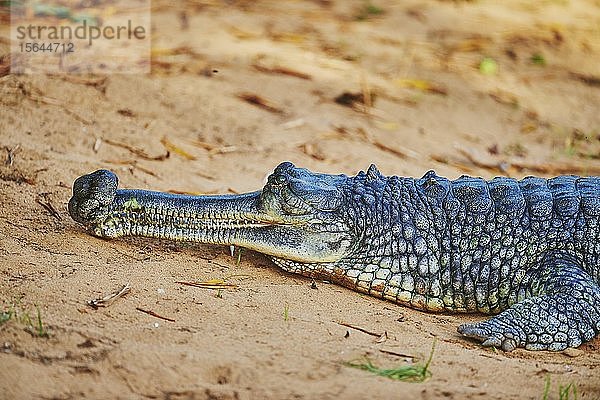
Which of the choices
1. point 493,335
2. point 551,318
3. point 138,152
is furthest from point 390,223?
point 138,152

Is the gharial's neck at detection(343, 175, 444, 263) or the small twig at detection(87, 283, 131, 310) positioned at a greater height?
the gharial's neck at detection(343, 175, 444, 263)

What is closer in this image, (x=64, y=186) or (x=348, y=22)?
(x=64, y=186)

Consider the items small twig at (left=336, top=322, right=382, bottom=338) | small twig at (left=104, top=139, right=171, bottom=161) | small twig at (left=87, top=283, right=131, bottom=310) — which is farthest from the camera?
small twig at (left=104, top=139, right=171, bottom=161)

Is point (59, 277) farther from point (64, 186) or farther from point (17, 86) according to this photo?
point (17, 86)

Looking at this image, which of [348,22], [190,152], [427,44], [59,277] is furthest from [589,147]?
[59,277]

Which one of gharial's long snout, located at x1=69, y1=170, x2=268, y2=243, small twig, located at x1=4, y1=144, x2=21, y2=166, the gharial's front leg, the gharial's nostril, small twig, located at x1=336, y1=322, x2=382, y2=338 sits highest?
the gharial's nostril

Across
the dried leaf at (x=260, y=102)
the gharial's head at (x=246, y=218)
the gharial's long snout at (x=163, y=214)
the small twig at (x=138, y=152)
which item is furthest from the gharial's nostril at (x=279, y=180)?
the dried leaf at (x=260, y=102)

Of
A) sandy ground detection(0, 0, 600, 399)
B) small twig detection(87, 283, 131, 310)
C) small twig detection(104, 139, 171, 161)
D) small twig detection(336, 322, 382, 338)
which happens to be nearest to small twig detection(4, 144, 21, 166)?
sandy ground detection(0, 0, 600, 399)

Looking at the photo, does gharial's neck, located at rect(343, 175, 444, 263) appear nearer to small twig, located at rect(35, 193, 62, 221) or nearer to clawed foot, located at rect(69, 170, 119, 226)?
clawed foot, located at rect(69, 170, 119, 226)
